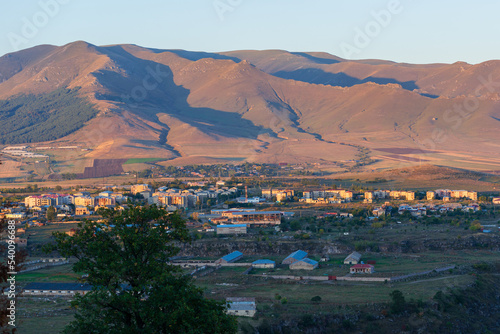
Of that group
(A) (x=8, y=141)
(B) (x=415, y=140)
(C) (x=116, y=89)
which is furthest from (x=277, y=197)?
(C) (x=116, y=89)

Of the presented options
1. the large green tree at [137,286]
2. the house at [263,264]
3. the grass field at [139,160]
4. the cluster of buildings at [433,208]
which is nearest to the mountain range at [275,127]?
the grass field at [139,160]

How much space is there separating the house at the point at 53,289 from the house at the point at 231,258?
823 cm

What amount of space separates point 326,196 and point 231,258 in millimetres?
30553

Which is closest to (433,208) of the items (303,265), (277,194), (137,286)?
(277,194)

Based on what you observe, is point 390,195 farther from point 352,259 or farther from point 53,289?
point 53,289

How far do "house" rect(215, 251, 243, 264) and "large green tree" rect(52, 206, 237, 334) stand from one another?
821 inches

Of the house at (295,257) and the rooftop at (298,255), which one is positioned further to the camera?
the rooftop at (298,255)

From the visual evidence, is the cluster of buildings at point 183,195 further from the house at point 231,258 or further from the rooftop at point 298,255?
the rooftop at point 298,255

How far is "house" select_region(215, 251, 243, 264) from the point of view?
110 ft

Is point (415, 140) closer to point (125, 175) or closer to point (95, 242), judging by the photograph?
point (125, 175)

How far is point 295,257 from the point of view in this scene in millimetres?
33062

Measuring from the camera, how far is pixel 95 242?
12602mm

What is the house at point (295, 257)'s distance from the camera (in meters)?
32.7

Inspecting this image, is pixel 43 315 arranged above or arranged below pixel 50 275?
above
